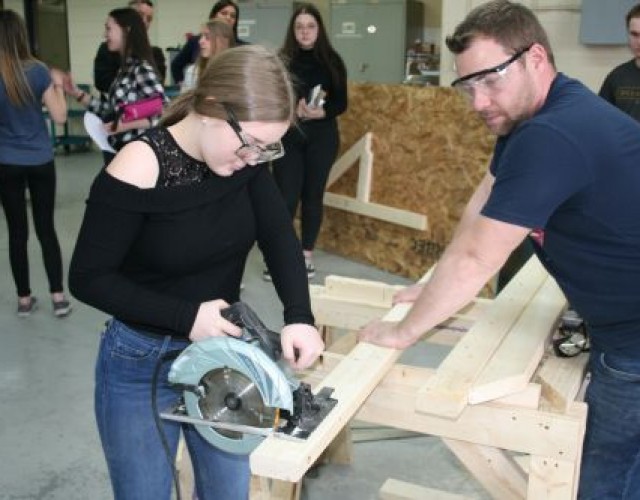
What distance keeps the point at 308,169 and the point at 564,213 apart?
3.48 meters

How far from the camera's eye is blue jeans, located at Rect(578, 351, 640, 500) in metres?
1.76

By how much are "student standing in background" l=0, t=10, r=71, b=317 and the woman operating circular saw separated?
2727mm

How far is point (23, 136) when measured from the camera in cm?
400

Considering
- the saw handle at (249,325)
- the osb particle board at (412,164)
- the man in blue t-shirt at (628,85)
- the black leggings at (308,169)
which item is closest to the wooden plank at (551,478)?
the saw handle at (249,325)

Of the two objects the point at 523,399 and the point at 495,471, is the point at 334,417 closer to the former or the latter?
the point at 523,399

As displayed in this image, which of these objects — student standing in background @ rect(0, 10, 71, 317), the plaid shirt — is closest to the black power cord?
the plaid shirt

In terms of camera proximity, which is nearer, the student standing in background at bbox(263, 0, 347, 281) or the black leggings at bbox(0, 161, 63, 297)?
the black leggings at bbox(0, 161, 63, 297)

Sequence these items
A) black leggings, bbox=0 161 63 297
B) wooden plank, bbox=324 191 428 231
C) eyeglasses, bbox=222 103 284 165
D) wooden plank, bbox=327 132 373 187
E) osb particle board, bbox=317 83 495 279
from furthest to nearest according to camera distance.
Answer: wooden plank, bbox=327 132 373 187, wooden plank, bbox=324 191 428 231, osb particle board, bbox=317 83 495 279, black leggings, bbox=0 161 63 297, eyeglasses, bbox=222 103 284 165

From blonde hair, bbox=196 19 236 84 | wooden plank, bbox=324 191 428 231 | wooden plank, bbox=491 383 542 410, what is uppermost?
blonde hair, bbox=196 19 236 84

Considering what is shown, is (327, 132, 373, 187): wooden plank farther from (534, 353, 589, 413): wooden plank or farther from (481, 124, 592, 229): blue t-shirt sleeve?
(481, 124, 592, 229): blue t-shirt sleeve

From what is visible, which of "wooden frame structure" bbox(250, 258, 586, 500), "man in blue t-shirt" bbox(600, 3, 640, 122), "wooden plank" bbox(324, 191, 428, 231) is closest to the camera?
"wooden frame structure" bbox(250, 258, 586, 500)

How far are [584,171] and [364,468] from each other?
1810mm

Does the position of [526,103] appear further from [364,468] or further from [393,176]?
[393,176]

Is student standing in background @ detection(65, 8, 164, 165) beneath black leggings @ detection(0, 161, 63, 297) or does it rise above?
above
